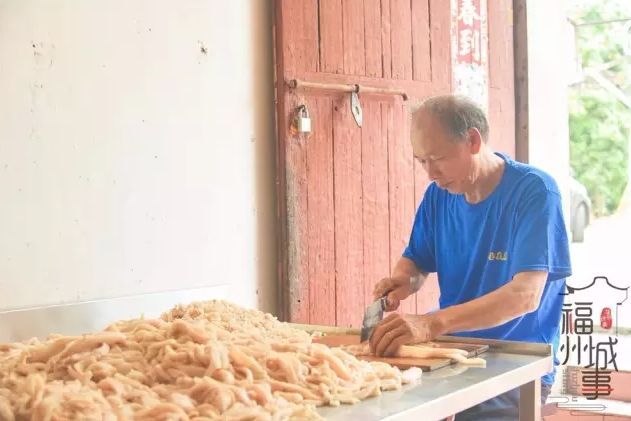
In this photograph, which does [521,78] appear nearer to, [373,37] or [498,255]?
[373,37]

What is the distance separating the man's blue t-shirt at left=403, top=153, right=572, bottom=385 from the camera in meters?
2.76

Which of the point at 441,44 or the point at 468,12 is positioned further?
the point at 468,12

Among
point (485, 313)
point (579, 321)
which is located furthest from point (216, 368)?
point (579, 321)

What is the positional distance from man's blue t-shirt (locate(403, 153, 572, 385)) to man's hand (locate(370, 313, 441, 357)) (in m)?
0.45

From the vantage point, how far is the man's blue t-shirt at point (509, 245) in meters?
2.76

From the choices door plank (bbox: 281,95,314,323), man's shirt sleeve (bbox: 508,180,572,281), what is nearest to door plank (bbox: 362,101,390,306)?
door plank (bbox: 281,95,314,323)

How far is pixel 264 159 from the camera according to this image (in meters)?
3.71

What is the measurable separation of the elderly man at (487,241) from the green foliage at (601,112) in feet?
15.9

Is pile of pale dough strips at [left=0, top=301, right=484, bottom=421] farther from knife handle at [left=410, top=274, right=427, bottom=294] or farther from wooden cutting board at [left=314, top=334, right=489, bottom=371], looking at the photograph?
knife handle at [left=410, top=274, right=427, bottom=294]

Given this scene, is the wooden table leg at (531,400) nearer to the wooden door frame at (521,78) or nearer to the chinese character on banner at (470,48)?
the chinese character on banner at (470,48)


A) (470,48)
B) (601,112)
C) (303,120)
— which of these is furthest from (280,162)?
(601,112)

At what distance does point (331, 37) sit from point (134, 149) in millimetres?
1273

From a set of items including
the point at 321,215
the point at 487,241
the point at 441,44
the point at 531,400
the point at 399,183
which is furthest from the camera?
the point at 441,44

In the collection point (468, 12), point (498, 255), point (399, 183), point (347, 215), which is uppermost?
point (468, 12)
